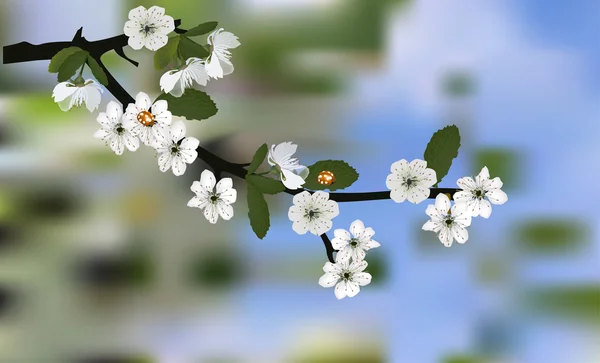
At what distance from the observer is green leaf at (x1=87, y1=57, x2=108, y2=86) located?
28.2 inches

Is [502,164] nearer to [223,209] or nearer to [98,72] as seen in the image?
[223,209]

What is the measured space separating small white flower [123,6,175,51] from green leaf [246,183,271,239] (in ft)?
0.75

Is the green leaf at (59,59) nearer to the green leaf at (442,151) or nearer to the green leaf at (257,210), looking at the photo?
the green leaf at (257,210)

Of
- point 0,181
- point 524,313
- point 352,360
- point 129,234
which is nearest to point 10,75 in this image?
point 0,181

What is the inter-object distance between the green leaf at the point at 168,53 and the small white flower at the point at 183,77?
0.10 ft

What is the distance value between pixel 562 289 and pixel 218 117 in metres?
0.69

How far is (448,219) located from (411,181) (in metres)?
0.07

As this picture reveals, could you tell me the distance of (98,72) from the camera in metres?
0.72

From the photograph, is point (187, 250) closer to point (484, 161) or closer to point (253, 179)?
point (253, 179)

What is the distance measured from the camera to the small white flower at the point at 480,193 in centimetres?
72

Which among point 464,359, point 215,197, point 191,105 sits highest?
point 191,105

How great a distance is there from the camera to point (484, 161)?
0.96 m

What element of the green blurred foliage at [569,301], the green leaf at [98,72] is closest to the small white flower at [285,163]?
the green leaf at [98,72]

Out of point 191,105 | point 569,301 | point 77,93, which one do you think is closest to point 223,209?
point 191,105
